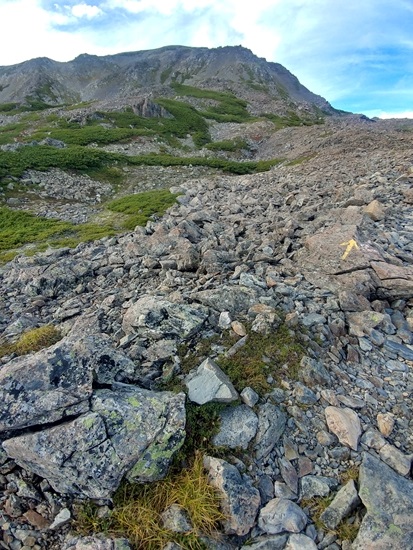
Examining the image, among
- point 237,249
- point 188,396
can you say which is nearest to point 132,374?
point 188,396

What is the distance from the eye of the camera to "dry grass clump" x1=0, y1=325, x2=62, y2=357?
30.6ft

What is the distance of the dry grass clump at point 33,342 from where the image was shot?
9328mm

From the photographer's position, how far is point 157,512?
17.2ft

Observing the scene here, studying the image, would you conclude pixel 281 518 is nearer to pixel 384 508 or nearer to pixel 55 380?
pixel 384 508

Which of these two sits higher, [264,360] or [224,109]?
[224,109]

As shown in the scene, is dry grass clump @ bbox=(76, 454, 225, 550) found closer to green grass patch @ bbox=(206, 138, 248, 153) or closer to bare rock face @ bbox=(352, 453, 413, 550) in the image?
bare rock face @ bbox=(352, 453, 413, 550)

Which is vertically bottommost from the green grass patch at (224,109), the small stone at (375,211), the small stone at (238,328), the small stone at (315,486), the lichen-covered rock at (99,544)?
the lichen-covered rock at (99,544)

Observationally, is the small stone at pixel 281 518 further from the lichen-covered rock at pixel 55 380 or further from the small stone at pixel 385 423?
the lichen-covered rock at pixel 55 380

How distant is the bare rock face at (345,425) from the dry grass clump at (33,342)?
698 centimetres

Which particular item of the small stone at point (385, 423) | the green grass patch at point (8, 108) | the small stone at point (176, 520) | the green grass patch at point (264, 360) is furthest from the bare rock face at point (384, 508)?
the green grass patch at point (8, 108)

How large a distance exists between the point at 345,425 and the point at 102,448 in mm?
4025

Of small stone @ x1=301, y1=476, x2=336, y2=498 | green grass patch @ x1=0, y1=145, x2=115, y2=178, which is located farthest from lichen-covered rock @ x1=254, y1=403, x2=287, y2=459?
green grass patch @ x1=0, y1=145, x2=115, y2=178

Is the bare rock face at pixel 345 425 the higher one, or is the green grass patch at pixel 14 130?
the green grass patch at pixel 14 130

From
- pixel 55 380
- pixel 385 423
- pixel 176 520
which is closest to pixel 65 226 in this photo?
pixel 55 380
